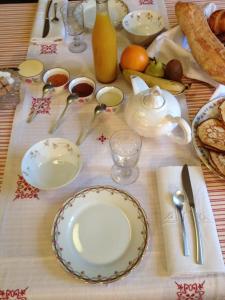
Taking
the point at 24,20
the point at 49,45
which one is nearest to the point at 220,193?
the point at 49,45

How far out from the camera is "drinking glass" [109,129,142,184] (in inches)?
29.3

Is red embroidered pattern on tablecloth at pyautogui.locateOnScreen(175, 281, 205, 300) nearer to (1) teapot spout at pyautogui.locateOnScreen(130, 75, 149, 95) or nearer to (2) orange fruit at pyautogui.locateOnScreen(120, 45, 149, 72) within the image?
(1) teapot spout at pyautogui.locateOnScreen(130, 75, 149, 95)

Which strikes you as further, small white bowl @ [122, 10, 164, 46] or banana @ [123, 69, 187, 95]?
small white bowl @ [122, 10, 164, 46]

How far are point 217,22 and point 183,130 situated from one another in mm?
430

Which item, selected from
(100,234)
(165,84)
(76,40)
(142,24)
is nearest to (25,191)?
(100,234)

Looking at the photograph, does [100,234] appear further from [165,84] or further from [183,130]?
[165,84]

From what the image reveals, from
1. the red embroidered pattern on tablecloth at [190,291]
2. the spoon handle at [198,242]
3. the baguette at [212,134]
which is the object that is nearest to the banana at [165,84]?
the baguette at [212,134]

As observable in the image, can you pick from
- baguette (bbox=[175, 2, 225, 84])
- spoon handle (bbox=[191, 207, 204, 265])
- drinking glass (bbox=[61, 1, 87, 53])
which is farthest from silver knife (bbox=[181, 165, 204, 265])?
drinking glass (bbox=[61, 1, 87, 53])

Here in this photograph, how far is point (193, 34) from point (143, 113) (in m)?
0.35

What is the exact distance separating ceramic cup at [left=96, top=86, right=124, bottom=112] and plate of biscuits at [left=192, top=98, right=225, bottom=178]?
0.70 ft

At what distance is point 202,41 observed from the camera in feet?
2.99

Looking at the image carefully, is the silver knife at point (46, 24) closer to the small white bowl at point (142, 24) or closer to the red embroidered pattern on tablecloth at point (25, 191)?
the small white bowl at point (142, 24)

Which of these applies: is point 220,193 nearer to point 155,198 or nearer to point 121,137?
point 155,198

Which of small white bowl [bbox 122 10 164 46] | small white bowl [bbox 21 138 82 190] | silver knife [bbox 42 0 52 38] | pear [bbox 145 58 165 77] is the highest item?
small white bowl [bbox 122 10 164 46]
